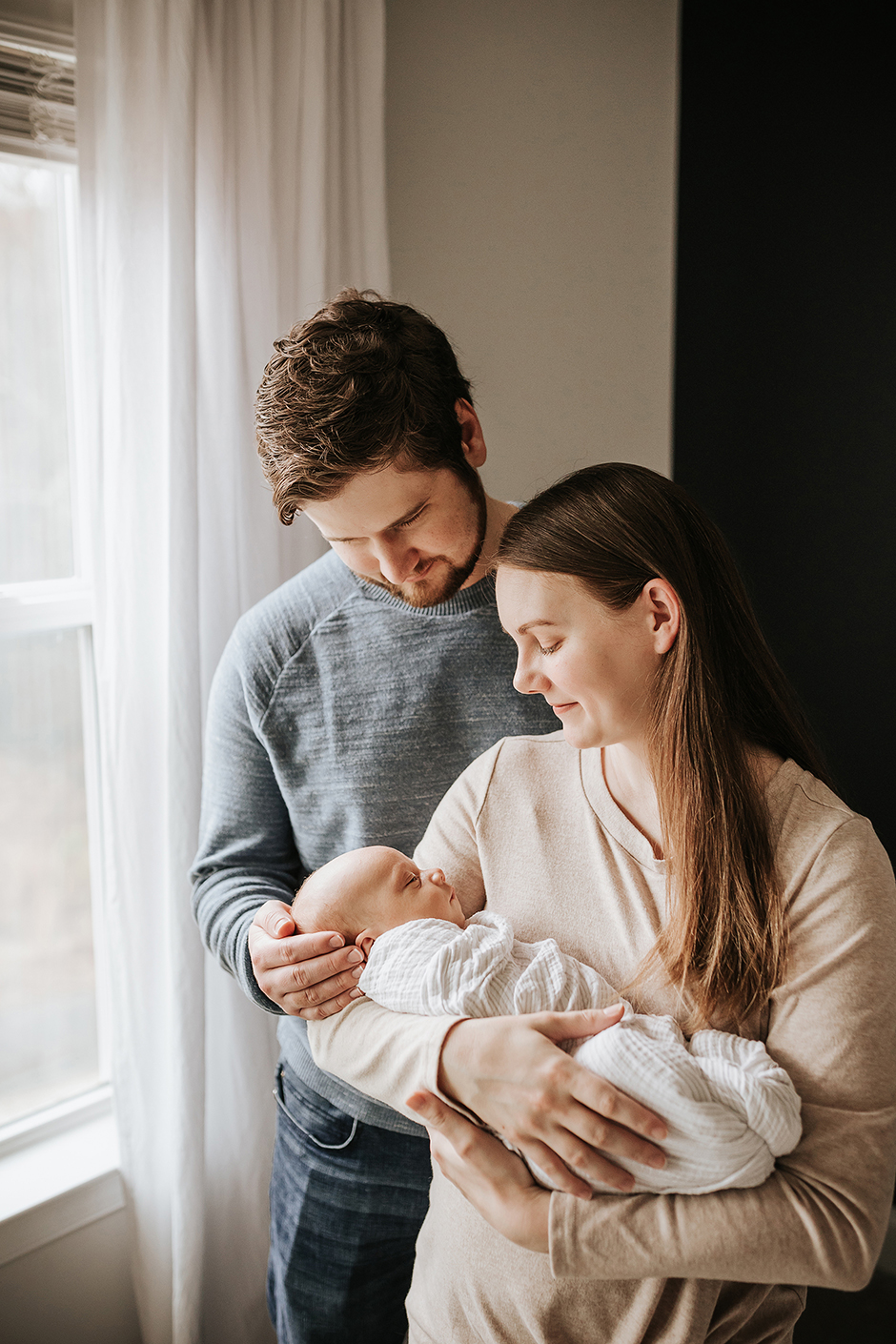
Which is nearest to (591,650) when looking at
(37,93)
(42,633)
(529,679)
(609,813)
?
(529,679)

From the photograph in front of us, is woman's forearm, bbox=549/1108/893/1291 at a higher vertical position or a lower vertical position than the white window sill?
higher

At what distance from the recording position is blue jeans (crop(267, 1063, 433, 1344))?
151cm

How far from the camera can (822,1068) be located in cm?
98

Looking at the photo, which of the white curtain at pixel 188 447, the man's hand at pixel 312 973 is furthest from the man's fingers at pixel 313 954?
the white curtain at pixel 188 447

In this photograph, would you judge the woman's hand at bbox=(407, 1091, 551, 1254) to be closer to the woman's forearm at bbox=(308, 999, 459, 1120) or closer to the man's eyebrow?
the woman's forearm at bbox=(308, 999, 459, 1120)

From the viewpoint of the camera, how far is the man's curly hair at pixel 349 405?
1.23 meters

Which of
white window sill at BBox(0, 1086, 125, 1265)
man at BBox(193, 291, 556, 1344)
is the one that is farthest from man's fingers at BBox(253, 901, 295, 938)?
white window sill at BBox(0, 1086, 125, 1265)

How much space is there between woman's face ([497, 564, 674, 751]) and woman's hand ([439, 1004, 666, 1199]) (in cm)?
35

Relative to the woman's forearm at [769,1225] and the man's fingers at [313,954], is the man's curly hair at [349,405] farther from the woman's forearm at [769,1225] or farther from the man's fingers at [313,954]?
the woman's forearm at [769,1225]

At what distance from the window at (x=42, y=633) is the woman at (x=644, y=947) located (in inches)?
41.1

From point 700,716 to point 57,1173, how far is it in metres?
1.73

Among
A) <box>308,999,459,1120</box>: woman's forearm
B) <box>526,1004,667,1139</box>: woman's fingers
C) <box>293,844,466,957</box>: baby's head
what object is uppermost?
<box>293,844,466,957</box>: baby's head

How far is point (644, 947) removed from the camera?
3.82 ft

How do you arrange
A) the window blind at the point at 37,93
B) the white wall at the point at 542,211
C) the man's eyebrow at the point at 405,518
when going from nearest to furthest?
the man's eyebrow at the point at 405,518 < the window blind at the point at 37,93 < the white wall at the point at 542,211
